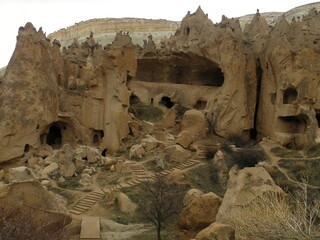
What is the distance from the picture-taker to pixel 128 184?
19078 mm

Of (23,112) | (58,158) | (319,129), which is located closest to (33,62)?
(23,112)

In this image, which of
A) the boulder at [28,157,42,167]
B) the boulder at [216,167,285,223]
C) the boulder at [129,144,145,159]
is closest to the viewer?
the boulder at [216,167,285,223]

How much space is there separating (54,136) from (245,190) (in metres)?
20.3

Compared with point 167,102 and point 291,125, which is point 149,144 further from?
point 167,102

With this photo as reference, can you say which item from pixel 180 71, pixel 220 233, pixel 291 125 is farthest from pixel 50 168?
pixel 180 71

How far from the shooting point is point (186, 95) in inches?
1240

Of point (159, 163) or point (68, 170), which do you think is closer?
point (68, 170)

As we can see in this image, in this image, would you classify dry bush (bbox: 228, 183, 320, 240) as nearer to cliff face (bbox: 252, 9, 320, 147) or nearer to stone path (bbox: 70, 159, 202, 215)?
stone path (bbox: 70, 159, 202, 215)

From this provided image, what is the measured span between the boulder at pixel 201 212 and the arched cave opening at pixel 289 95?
13.8 metres

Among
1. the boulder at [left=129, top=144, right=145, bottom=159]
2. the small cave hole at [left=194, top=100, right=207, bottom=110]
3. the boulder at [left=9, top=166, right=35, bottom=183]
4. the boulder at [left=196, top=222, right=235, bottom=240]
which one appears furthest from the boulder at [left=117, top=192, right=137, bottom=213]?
the small cave hole at [left=194, top=100, right=207, bottom=110]

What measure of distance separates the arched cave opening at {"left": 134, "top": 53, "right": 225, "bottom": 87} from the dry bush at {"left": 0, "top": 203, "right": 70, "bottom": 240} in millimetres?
21112

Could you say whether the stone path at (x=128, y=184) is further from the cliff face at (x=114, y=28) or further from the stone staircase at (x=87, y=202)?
the cliff face at (x=114, y=28)

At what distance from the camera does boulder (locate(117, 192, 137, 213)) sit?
16141 millimetres

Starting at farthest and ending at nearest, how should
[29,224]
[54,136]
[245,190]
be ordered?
[54,136] → [245,190] → [29,224]
